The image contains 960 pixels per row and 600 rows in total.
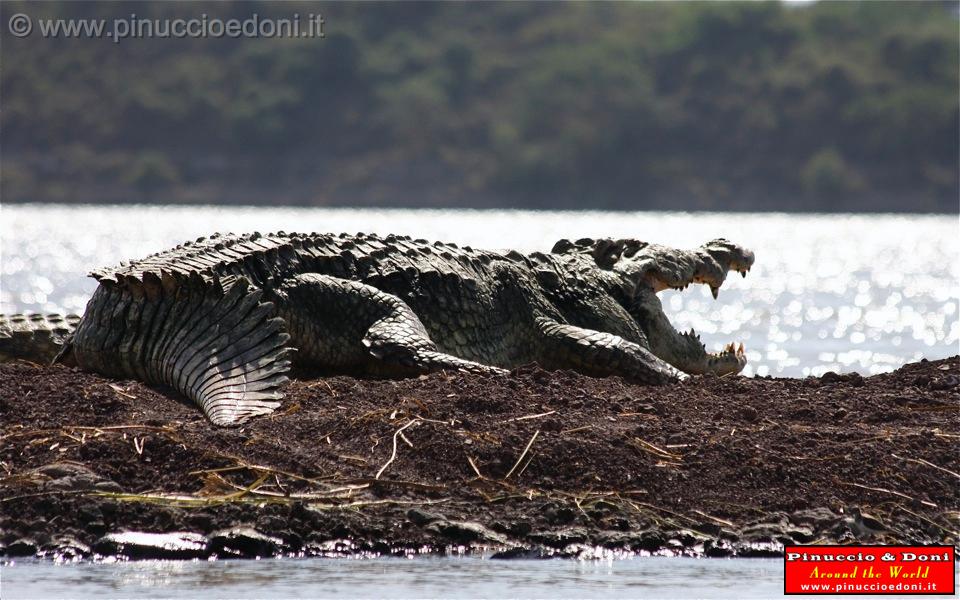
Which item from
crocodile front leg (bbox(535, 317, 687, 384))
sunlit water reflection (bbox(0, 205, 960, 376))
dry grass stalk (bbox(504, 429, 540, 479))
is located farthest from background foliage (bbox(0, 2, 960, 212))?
dry grass stalk (bbox(504, 429, 540, 479))

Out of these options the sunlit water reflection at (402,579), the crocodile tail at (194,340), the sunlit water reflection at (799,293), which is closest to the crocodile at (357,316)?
the crocodile tail at (194,340)

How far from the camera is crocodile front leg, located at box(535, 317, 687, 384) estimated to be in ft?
25.5

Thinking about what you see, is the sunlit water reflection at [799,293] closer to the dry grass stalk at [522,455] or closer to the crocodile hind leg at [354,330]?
the crocodile hind leg at [354,330]

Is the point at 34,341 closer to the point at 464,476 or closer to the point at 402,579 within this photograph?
the point at 464,476

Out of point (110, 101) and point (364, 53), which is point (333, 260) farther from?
point (364, 53)

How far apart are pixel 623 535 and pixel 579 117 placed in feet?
342

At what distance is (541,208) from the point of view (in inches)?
4018

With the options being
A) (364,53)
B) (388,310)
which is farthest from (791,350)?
(364,53)

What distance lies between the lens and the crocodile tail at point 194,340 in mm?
6229

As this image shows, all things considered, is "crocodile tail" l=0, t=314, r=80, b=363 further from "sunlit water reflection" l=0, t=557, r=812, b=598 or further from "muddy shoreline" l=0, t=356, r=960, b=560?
"sunlit water reflection" l=0, t=557, r=812, b=598

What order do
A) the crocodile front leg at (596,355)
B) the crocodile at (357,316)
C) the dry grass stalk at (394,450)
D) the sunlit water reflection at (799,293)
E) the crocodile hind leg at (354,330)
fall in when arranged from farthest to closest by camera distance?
the sunlit water reflection at (799,293)
the crocodile front leg at (596,355)
the crocodile hind leg at (354,330)
the crocodile at (357,316)
the dry grass stalk at (394,450)

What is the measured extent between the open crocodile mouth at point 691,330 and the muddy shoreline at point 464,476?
253cm

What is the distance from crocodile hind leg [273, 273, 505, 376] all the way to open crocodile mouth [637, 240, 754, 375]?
197cm

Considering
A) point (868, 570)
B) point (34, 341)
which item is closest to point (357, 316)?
point (34, 341)
